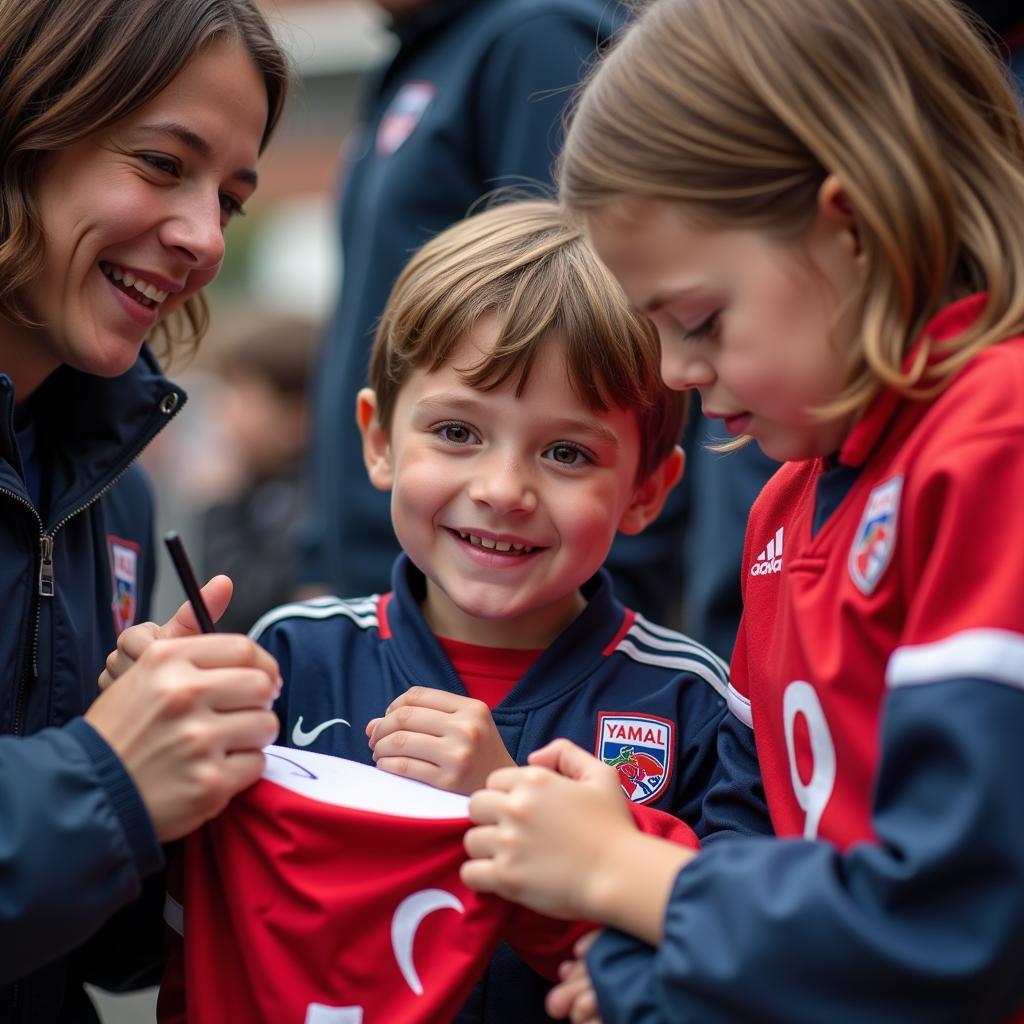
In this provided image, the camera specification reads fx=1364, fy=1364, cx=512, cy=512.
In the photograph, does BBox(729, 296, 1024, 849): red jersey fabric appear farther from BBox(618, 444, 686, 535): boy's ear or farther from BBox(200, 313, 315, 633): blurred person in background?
BBox(200, 313, 315, 633): blurred person in background

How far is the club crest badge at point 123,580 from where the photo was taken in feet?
8.19

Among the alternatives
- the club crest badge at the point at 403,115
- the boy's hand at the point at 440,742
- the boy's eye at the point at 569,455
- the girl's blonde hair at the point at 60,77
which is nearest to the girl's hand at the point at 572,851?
the boy's hand at the point at 440,742

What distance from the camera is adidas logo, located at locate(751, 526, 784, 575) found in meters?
1.91

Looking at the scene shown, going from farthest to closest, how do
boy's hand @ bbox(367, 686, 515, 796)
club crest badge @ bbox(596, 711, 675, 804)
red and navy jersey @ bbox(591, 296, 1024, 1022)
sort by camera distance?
club crest badge @ bbox(596, 711, 675, 804) < boy's hand @ bbox(367, 686, 515, 796) < red and navy jersey @ bbox(591, 296, 1024, 1022)

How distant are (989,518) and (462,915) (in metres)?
0.82

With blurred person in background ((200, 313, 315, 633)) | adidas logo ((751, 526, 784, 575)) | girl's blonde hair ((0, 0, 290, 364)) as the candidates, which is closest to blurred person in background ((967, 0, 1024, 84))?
adidas logo ((751, 526, 784, 575))

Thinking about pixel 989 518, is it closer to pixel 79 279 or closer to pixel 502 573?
pixel 502 573

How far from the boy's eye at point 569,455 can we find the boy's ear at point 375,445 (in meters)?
0.35

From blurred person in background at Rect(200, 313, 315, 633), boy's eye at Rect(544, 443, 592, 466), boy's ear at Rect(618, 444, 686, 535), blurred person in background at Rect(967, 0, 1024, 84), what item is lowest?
blurred person in background at Rect(200, 313, 315, 633)

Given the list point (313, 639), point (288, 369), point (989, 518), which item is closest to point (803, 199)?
point (989, 518)

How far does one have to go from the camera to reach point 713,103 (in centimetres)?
160

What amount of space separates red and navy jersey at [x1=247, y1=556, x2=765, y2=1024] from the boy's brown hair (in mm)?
320

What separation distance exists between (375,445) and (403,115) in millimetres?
1420

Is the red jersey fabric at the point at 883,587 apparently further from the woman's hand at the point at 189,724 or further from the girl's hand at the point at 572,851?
the woman's hand at the point at 189,724
